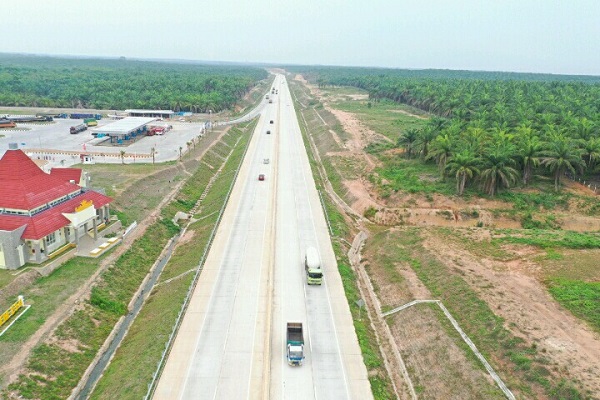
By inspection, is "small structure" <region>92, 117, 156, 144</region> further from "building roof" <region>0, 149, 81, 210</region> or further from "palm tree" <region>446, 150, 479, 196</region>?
"palm tree" <region>446, 150, 479, 196</region>

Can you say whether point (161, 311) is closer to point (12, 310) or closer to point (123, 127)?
point (12, 310)

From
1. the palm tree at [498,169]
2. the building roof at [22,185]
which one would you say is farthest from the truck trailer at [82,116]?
the palm tree at [498,169]

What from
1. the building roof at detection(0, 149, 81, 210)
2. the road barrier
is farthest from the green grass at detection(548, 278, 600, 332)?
the building roof at detection(0, 149, 81, 210)

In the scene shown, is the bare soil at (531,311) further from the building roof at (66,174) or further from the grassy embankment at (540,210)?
the building roof at (66,174)

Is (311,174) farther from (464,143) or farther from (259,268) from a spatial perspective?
(259,268)

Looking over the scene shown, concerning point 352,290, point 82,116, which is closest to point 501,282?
point 352,290

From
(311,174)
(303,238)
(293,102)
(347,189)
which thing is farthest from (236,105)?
(303,238)
